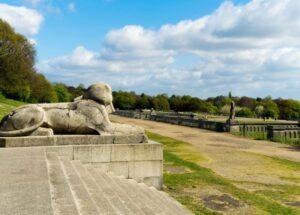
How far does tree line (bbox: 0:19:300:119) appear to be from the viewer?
44.8 metres

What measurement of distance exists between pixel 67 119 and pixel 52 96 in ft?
242

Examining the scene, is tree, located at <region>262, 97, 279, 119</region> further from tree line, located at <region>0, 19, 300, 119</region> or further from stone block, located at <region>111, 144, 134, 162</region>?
stone block, located at <region>111, 144, 134, 162</region>

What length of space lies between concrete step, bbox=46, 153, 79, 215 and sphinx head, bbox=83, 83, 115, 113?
3.04m

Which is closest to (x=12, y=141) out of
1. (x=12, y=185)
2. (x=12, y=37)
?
(x=12, y=185)

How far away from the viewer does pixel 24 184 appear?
4.61 meters

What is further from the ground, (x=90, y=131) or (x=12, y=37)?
(x=12, y=37)

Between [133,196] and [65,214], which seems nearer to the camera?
[65,214]

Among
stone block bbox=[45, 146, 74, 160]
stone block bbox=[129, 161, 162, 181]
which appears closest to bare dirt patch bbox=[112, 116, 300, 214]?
stone block bbox=[129, 161, 162, 181]

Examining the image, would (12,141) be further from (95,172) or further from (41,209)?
(41,209)

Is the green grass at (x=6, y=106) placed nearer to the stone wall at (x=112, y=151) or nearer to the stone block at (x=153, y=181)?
the stone wall at (x=112, y=151)

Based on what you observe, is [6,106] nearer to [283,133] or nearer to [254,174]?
[283,133]

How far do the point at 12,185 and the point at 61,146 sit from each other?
3.44 metres

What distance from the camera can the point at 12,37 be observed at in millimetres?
44562

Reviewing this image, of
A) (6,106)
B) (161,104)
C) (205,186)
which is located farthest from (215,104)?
(205,186)
